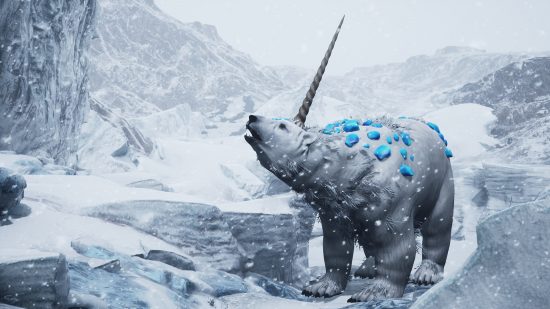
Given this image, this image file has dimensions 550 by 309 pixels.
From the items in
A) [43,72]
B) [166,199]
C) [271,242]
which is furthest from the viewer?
[43,72]

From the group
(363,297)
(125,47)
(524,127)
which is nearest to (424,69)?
(125,47)

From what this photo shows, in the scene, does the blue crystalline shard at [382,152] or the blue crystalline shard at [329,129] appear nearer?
the blue crystalline shard at [382,152]

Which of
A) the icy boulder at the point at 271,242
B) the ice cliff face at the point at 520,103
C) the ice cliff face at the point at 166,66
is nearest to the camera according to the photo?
the icy boulder at the point at 271,242

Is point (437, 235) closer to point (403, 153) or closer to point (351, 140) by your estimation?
point (403, 153)

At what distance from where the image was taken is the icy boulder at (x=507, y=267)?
142cm

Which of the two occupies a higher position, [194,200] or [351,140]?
[351,140]

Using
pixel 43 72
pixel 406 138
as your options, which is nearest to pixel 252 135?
pixel 406 138

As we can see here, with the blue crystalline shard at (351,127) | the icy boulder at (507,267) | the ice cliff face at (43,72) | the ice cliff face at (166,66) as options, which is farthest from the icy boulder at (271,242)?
the ice cliff face at (166,66)

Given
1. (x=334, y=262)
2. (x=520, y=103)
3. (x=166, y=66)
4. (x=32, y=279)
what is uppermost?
(x=32, y=279)

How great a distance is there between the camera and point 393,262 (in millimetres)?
2723

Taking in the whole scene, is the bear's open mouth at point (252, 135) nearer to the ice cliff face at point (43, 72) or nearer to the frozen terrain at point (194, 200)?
the frozen terrain at point (194, 200)

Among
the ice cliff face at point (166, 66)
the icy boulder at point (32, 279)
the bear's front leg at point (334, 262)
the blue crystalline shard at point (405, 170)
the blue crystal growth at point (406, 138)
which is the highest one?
the blue crystal growth at point (406, 138)

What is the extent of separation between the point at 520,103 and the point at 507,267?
19.3 m

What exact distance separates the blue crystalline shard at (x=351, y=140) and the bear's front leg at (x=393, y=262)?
52 centimetres
